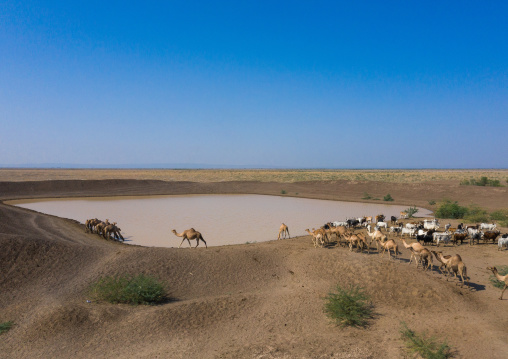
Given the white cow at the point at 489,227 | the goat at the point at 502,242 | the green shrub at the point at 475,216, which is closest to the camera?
the goat at the point at 502,242

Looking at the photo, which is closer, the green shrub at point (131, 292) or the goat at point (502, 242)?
the green shrub at point (131, 292)

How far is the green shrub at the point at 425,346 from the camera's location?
18.6 ft

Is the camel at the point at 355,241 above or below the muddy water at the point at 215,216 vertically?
above

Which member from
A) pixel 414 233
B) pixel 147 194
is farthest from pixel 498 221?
pixel 147 194

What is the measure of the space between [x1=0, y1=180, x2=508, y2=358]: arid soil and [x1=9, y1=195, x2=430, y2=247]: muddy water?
5.94 meters

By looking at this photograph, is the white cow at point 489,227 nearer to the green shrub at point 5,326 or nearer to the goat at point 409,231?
the goat at point 409,231

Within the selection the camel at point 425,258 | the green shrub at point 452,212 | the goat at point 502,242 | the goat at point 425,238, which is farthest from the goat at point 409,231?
the green shrub at point 452,212

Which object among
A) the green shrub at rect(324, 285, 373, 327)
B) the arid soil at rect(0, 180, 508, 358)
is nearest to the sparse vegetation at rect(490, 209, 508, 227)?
the arid soil at rect(0, 180, 508, 358)

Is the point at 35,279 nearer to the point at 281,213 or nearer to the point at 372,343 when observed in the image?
the point at 372,343

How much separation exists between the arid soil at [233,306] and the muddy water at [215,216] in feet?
19.5

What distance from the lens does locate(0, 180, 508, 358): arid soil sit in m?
6.30

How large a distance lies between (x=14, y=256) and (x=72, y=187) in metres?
36.7

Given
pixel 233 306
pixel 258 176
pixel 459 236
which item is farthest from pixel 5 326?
pixel 258 176

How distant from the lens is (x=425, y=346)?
19.1 ft
